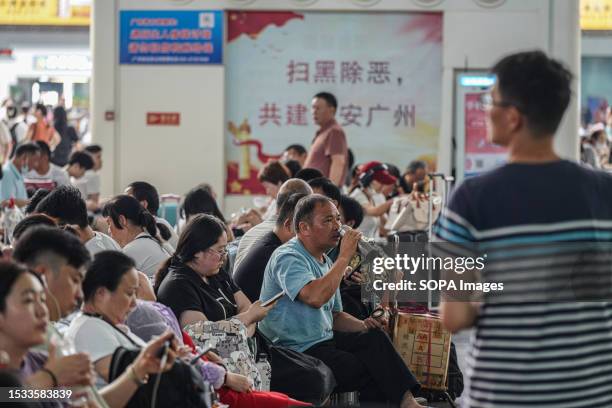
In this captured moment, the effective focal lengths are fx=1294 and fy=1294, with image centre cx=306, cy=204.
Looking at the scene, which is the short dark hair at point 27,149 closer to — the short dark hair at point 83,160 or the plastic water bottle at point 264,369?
the short dark hair at point 83,160

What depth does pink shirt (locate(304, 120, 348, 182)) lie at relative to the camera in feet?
40.3

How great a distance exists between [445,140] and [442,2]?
5.68 ft

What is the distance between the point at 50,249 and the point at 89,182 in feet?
35.1

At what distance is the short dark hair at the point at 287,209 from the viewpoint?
7.55 metres

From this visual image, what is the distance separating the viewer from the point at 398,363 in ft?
23.5

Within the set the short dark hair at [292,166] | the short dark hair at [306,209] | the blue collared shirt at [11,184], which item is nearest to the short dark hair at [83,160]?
the blue collared shirt at [11,184]

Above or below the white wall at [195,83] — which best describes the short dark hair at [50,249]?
below

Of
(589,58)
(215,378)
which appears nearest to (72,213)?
(215,378)

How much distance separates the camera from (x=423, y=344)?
307 inches

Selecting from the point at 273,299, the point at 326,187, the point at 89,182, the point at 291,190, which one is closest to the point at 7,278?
the point at 273,299

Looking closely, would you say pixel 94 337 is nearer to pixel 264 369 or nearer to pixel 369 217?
pixel 264 369

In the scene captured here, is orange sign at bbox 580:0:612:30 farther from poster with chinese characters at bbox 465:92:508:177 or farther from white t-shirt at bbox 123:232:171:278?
white t-shirt at bbox 123:232:171:278

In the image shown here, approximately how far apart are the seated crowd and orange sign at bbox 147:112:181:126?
21.3ft

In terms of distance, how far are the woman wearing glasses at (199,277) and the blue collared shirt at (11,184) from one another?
236 inches
